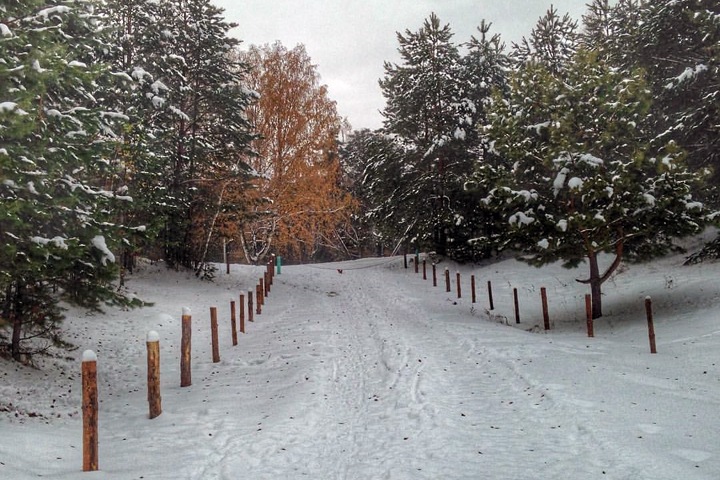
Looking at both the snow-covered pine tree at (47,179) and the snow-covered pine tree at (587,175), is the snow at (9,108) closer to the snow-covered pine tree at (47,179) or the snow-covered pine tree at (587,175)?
the snow-covered pine tree at (47,179)

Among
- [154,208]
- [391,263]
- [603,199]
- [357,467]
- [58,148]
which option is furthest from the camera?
[391,263]

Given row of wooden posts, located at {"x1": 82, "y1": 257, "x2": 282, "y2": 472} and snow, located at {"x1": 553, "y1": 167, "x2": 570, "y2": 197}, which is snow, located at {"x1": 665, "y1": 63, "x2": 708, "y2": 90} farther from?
row of wooden posts, located at {"x1": 82, "y1": 257, "x2": 282, "y2": 472}

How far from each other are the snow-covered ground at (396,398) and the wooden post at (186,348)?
245 mm

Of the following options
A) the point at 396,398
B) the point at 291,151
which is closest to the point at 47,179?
the point at 396,398

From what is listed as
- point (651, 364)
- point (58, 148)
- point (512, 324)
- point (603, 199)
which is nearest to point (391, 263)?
point (512, 324)

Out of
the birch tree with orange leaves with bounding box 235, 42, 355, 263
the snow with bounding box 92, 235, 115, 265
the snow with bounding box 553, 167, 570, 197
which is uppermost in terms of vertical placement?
the birch tree with orange leaves with bounding box 235, 42, 355, 263

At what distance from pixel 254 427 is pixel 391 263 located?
24.2 meters

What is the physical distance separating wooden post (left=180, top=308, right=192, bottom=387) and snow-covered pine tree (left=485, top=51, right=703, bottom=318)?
871 cm

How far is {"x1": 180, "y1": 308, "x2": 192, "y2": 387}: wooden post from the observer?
8.92 m

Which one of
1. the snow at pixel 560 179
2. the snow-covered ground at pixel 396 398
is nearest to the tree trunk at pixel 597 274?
the snow-covered ground at pixel 396 398

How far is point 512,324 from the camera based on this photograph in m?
15.3

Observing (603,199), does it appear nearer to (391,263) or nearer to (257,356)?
(257,356)

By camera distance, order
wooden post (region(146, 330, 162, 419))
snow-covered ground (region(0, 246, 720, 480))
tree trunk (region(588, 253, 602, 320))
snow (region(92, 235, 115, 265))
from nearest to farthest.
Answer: snow-covered ground (region(0, 246, 720, 480)), wooden post (region(146, 330, 162, 419)), snow (region(92, 235, 115, 265)), tree trunk (region(588, 253, 602, 320))

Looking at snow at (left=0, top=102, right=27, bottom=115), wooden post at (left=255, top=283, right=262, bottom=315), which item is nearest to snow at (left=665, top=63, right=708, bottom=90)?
wooden post at (left=255, top=283, right=262, bottom=315)
